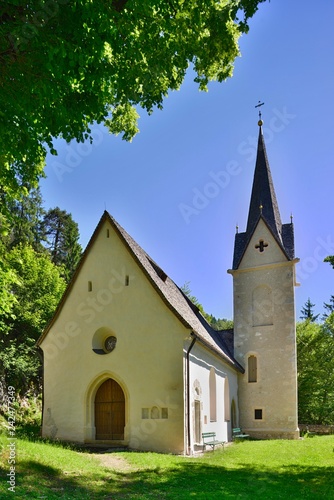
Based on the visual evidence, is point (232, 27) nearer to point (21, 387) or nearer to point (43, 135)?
point (43, 135)

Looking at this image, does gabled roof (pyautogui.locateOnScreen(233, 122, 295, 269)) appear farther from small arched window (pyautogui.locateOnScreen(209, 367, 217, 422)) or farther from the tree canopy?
the tree canopy

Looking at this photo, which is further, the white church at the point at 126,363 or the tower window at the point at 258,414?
the tower window at the point at 258,414

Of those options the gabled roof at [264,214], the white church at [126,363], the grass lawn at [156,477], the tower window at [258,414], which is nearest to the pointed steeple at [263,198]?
the gabled roof at [264,214]

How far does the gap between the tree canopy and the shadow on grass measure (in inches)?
263

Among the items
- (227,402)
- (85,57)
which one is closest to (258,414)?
(227,402)

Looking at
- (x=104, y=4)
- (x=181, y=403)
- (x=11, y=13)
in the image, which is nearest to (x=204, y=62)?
(x=104, y=4)

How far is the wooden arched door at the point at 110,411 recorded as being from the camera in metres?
16.6

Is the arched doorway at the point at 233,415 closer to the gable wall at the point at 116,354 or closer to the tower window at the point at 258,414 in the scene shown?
the tower window at the point at 258,414

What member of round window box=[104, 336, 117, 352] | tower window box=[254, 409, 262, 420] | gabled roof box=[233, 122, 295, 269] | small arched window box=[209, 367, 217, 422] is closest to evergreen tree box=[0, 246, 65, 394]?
round window box=[104, 336, 117, 352]

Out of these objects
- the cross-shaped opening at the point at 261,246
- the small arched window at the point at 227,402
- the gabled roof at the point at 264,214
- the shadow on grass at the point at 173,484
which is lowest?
the small arched window at the point at 227,402

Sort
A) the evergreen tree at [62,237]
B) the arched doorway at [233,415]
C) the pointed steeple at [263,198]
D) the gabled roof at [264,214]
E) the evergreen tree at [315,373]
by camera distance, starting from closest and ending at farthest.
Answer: the arched doorway at [233,415], the gabled roof at [264,214], the pointed steeple at [263,198], the evergreen tree at [315,373], the evergreen tree at [62,237]

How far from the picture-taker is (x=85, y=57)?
759 cm

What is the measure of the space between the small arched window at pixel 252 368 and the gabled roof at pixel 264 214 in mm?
5888

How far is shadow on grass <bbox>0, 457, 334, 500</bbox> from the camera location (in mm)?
8055
